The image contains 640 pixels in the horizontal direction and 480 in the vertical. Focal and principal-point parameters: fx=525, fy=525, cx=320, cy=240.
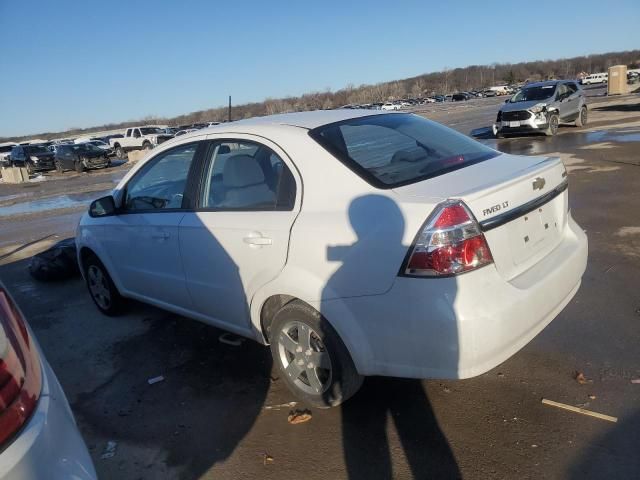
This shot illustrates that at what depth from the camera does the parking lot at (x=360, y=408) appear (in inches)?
108

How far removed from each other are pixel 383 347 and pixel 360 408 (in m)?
0.68

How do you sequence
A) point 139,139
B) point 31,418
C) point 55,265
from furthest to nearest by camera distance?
1. point 139,139
2. point 55,265
3. point 31,418

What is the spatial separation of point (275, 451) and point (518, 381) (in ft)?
5.29

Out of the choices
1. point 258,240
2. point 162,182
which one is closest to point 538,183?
point 258,240

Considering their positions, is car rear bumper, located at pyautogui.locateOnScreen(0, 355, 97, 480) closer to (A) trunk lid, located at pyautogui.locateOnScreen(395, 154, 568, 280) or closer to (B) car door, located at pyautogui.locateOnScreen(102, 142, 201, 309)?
(A) trunk lid, located at pyautogui.locateOnScreen(395, 154, 568, 280)

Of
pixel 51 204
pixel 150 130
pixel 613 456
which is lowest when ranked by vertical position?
pixel 613 456

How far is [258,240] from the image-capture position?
3203 mm

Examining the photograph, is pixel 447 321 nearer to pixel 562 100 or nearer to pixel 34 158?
pixel 562 100

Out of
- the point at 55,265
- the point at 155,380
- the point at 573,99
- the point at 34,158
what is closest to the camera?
the point at 155,380

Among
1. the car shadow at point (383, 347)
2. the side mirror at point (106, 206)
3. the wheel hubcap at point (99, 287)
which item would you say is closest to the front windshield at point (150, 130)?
the wheel hubcap at point (99, 287)

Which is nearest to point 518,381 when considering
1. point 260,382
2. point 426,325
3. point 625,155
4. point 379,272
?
point 426,325

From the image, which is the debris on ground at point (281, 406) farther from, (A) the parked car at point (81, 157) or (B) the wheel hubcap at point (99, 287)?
(A) the parked car at point (81, 157)

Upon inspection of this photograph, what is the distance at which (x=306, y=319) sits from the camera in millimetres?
3057

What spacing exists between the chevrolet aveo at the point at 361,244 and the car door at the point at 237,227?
0.03ft
